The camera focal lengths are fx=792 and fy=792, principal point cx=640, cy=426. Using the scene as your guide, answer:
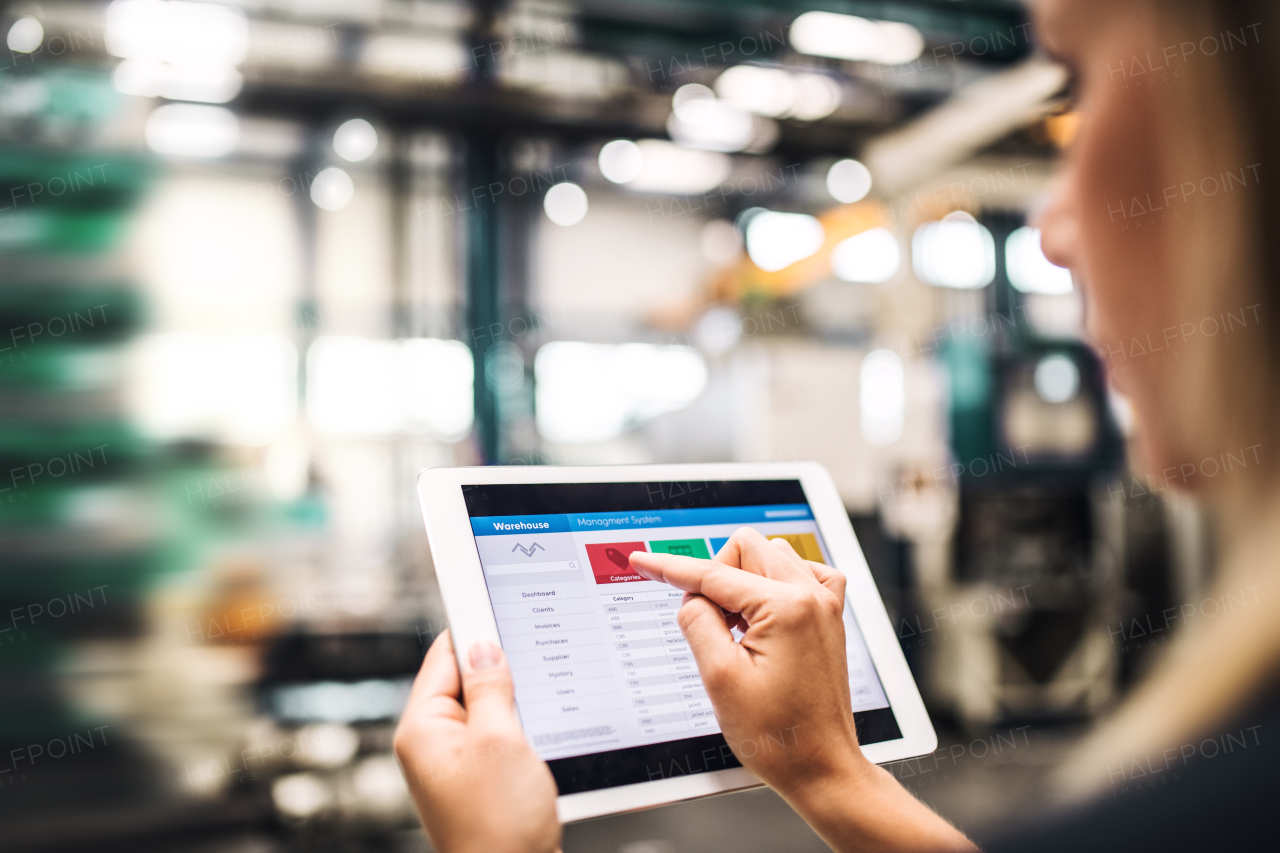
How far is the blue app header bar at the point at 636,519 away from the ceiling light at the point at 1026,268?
18.4 ft

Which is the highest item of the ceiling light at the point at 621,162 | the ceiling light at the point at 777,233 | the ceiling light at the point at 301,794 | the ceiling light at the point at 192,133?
the ceiling light at the point at 192,133

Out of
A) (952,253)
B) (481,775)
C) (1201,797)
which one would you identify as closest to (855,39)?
(952,253)

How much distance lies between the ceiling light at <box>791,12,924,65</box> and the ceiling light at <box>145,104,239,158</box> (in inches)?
152

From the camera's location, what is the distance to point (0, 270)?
2977mm

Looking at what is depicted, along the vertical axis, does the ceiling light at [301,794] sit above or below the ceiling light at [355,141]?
below

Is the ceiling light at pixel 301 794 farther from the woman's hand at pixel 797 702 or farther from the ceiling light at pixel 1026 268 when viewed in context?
the ceiling light at pixel 1026 268

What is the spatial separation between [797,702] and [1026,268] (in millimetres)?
6051

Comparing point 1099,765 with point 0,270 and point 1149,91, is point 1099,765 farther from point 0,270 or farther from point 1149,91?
point 0,270

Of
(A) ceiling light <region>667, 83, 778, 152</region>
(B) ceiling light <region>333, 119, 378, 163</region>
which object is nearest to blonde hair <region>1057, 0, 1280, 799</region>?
(A) ceiling light <region>667, 83, 778, 152</region>

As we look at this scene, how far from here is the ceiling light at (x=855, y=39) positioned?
13.7 ft

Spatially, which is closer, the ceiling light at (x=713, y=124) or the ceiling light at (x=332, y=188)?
the ceiling light at (x=713, y=124)

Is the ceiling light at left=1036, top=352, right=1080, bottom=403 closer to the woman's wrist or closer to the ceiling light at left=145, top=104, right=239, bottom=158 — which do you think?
the woman's wrist

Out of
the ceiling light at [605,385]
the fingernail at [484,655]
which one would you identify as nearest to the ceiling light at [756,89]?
the ceiling light at [605,385]

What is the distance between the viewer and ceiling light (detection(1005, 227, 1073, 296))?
5.89m
